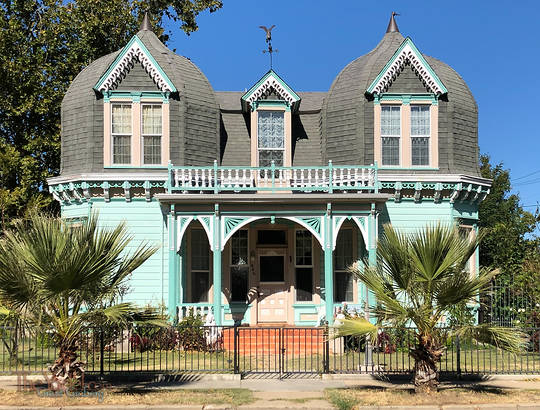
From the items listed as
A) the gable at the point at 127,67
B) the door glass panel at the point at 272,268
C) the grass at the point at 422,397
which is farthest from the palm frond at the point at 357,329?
the gable at the point at 127,67

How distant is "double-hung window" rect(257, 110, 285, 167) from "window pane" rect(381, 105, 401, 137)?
357cm

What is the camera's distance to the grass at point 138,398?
11.7m

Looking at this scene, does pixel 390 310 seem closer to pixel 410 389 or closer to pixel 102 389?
pixel 410 389

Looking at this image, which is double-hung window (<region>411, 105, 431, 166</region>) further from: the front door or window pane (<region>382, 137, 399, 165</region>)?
the front door

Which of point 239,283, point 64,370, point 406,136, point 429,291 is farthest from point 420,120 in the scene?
point 64,370

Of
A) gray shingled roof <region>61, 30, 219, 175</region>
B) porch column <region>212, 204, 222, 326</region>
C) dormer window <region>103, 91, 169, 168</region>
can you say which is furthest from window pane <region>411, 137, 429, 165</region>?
dormer window <region>103, 91, 169, 168</region>

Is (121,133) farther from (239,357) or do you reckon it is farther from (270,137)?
(239,357)

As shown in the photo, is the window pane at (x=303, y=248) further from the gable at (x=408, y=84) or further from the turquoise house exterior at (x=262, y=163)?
the gable at (x=408, y=84)

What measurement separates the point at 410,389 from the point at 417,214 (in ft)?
31.3

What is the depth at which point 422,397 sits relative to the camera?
12.0m

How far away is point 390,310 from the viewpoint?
11867 millimetres

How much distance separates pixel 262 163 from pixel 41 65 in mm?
12506

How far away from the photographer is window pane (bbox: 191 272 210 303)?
70.7ft

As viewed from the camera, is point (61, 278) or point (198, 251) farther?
point (198, 251)
